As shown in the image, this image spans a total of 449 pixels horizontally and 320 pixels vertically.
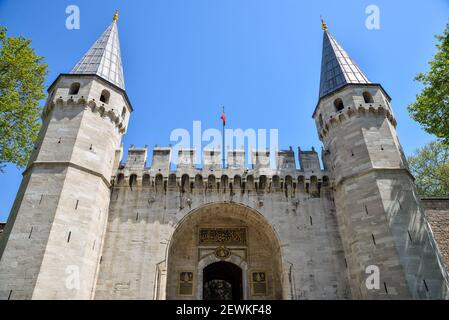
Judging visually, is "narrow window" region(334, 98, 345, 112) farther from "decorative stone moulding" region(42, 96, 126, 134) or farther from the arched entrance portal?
"decorative stone moulding" region(42, 96, 126, 134)

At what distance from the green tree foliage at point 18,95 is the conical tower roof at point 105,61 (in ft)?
6.30

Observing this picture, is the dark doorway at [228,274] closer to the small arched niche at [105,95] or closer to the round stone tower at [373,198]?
the round stone tower at [373,198]

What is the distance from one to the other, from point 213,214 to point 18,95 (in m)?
11.1

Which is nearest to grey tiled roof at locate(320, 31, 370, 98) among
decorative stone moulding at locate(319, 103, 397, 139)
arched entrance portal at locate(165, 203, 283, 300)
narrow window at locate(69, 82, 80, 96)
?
decorative stone moulding at locate(319, 103, 397, 139)

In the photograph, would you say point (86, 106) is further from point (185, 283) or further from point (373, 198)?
point (373, 198)

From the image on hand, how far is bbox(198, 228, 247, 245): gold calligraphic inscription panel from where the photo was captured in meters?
15.9

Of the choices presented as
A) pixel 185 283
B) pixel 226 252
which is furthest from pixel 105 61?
pixel 185 283

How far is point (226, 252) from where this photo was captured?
15.6 m

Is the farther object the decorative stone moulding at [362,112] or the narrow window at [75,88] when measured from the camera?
the narrow window at [75,88]

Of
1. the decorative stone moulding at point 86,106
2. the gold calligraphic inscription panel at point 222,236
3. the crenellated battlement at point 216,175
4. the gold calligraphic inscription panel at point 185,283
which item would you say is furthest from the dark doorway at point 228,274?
the decorative stone moulding at point 86,106

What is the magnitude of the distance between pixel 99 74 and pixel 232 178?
8.97 metres

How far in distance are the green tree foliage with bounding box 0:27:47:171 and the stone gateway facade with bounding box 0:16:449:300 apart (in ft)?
3.38

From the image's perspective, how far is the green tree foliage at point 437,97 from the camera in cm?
1358

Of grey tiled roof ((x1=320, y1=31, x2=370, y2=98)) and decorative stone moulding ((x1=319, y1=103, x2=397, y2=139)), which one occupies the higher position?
grey tiled roof ((x1=320, y1=31, x2=370, y2=98))
